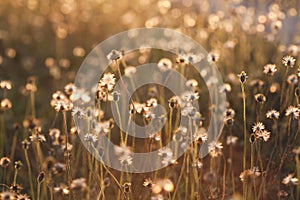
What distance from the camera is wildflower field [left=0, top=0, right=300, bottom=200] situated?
2.43m

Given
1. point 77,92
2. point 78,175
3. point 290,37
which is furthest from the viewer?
point 290,37

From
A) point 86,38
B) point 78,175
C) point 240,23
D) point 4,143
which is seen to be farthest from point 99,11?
point 78,175

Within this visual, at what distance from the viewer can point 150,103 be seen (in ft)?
8.51

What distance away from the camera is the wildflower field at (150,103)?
2430mm

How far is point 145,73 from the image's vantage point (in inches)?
170

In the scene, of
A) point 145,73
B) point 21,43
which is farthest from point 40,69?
point 145,73

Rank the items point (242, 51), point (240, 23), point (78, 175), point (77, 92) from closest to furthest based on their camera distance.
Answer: point (77, 92)
point (78, 175)
point (242, 51)
point (240, 23)

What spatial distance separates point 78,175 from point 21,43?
3045mm

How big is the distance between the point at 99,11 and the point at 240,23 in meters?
2.65

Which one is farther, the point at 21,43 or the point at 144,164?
the point at 21,43

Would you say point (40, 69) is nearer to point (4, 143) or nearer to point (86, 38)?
point (86, 38)

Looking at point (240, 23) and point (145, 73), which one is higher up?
point (240, 23)

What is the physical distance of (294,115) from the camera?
2379 mm

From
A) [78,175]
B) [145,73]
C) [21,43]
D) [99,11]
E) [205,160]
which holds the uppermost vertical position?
[99,11]
